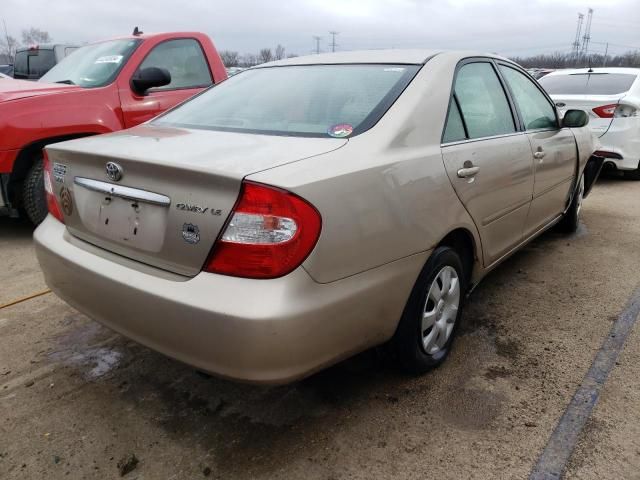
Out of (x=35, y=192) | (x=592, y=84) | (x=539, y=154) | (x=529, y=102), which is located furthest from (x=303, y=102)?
(x=592, y=84)

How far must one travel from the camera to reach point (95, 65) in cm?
508

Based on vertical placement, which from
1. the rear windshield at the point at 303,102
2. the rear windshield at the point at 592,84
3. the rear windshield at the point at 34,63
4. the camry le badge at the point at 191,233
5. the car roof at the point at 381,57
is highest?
the car roof at the point at 381,57

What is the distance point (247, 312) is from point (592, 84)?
7.09m

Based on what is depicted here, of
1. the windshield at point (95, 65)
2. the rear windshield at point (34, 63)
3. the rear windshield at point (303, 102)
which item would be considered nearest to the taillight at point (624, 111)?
the rear windshield at point (303, 102)

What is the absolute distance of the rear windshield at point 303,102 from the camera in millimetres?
2301

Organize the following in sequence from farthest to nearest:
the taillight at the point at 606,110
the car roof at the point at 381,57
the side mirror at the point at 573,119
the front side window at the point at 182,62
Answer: the taillight at the point at 606,110
the front side window at the point at 182,62
the side mirror at the point at 573,119
the car roof at the point at 381,57

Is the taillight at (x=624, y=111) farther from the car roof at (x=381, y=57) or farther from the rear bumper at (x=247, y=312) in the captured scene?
the rear bumper at (x=247, y=312)

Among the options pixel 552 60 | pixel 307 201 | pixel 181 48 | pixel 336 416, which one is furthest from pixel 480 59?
pixel 552 60

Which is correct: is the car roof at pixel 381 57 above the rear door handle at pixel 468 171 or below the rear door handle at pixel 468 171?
above

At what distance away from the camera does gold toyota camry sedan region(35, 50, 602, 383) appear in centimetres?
174

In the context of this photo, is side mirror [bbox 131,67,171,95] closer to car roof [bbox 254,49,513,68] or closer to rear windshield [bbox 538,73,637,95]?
car roof [bbox 254,49,513,68]

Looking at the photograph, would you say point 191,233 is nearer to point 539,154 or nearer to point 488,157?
point 488,157

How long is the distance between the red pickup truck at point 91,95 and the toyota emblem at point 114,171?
271 centimetres

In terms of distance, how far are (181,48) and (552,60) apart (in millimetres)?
55678
